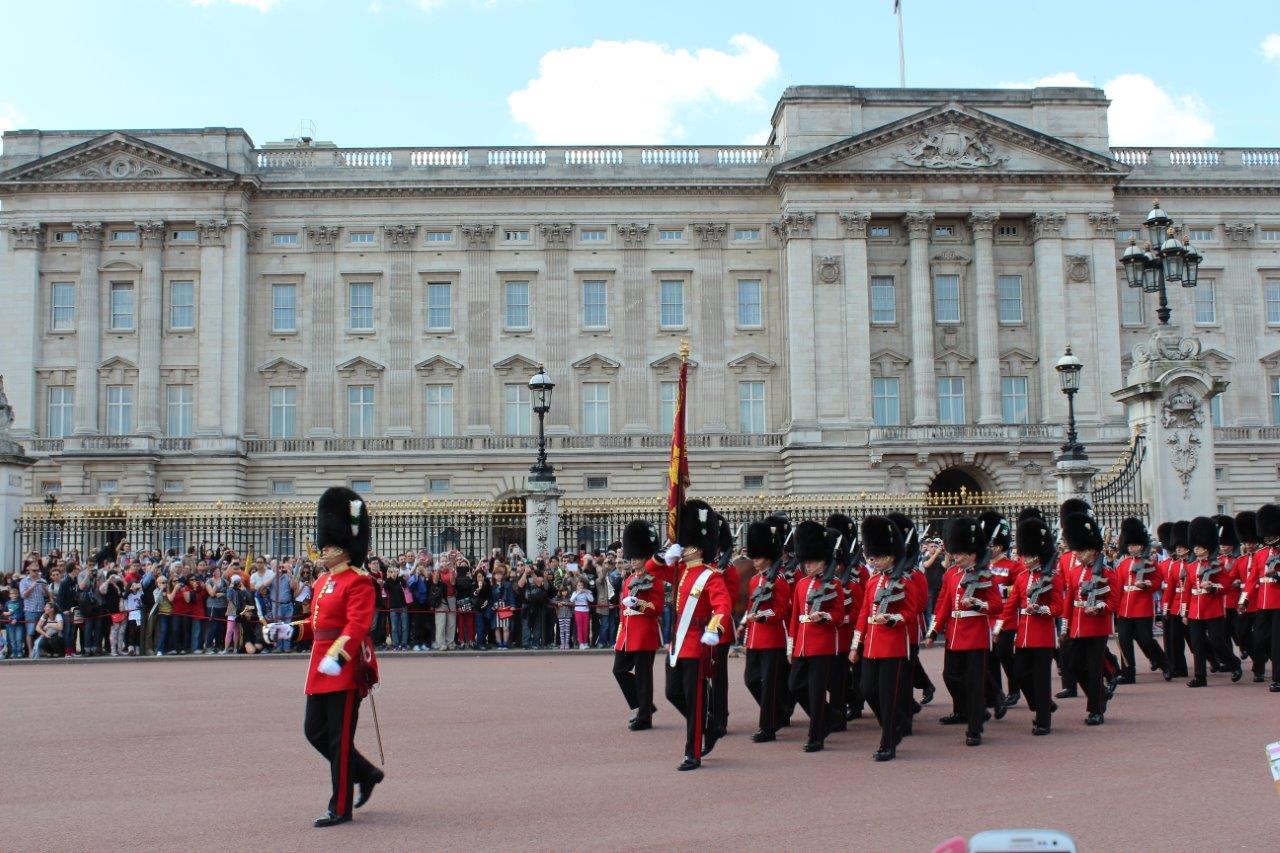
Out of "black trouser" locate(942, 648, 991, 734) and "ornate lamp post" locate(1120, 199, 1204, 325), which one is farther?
"ornate lamp post" locate(1120, 199, 1204, 325)

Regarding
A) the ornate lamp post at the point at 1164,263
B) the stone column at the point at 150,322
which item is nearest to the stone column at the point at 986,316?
the ornate lamp post at the point at 1164,263

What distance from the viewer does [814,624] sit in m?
11.2

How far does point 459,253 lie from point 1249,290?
2790 cm

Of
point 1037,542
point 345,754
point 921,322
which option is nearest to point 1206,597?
point 1037,542

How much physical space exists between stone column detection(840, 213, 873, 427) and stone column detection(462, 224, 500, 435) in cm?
1213

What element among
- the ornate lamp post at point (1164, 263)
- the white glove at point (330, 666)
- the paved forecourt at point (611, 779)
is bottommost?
the paved forecourt at point (611, 779)

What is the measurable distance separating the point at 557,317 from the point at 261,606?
2564 cm

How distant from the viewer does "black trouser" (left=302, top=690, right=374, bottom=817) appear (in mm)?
8336

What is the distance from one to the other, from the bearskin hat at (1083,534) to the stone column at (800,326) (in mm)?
31377

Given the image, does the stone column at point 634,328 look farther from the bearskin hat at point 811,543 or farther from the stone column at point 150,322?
the bearskin hat at point 811,543

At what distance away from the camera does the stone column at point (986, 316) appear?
4634cm

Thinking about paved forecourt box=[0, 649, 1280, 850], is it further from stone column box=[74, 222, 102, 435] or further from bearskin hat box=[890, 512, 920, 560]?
stone column box=[74, 222, 102, 435]

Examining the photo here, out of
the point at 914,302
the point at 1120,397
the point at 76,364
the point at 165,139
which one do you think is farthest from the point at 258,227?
the point at 1120,397

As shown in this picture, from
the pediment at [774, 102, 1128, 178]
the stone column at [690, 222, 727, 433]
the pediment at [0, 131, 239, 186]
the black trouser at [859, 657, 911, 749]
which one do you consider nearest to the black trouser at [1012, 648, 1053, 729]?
the black trouser at [859, 657, 911, 749]
